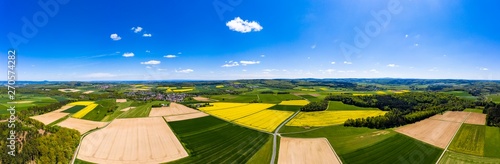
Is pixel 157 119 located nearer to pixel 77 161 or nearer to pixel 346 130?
pixel 77 161

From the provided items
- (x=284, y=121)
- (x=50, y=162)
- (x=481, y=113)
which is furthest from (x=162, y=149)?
(x=481, y=113)

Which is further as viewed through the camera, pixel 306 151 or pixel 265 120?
pixel 265 120

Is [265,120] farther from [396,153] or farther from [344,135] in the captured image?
[396,153]

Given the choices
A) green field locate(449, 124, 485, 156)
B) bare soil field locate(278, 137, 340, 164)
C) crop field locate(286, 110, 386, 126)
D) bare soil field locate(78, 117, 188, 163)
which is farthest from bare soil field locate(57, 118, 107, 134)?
green field locate(449, 124, 485, 156)

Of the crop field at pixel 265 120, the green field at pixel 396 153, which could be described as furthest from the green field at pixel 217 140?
the green field at pixel 396 153

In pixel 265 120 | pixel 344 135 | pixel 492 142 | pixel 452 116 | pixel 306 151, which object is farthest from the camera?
pixel 452 116

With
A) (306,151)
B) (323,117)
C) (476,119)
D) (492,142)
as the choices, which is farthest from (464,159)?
(476,119)
